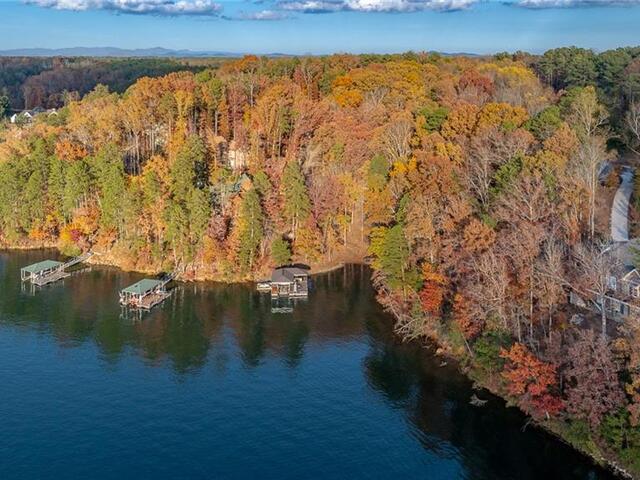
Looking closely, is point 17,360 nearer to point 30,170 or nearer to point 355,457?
point 355,457

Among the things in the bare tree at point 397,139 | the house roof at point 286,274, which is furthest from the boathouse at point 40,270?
the bare tree at point 397,139

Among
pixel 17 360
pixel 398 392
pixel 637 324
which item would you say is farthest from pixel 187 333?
pixel 637 324

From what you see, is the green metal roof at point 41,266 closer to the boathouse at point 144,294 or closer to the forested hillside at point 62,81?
the boathouse at point 144,294

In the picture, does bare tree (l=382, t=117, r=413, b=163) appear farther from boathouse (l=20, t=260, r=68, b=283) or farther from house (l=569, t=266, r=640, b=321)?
boathouse (l=20, t=260, r=68, b=283)

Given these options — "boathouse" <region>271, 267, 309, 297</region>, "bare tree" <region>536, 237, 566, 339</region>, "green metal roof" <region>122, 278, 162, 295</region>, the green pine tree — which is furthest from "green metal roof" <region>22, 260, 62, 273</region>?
"bare tree" <region>536, 237, 566, 339</region>

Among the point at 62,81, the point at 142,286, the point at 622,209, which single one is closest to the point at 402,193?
the point at 622,209

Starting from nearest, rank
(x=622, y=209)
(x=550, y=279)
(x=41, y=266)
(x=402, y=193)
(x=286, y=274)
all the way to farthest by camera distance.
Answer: (x=550, y=279)
(x=622, y=209)
(x=286, y=274)
(x=41, y=266)
(x=402, y=193)

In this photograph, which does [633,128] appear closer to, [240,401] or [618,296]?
[618,296]
